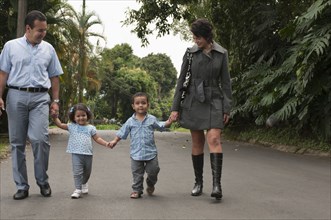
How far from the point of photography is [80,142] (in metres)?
5.98

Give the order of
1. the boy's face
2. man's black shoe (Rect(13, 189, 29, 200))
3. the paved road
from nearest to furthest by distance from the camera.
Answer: the paved road < man's black shoe (Rect(13, 189, 29, 200)) < the boy's face

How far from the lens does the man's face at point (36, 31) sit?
218 inches

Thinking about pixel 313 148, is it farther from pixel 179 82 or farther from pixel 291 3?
pixel 179 82

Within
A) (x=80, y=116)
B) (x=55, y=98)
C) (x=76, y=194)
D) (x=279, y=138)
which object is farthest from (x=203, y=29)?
(x=279, y=138)

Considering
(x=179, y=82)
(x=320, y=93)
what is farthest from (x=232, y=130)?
(x=179, y=82)

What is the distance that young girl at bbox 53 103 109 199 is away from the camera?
595cm

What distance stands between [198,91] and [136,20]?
1043 cm

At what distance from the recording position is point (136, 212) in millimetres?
5227

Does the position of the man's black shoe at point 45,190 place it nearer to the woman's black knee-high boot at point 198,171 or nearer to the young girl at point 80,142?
the young girl at point 80,142

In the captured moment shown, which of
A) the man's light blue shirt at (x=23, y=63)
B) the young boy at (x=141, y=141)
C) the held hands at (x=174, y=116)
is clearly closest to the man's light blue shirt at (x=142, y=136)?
the young boy at (x=141, y=141)

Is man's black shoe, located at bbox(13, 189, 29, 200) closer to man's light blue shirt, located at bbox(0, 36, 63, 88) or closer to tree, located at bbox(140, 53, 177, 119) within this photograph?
man's light blue shirt, located at bbox(0, 36, 63, 88)

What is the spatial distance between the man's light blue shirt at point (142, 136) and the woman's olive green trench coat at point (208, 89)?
0.41 m

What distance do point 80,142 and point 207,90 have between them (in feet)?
5.15

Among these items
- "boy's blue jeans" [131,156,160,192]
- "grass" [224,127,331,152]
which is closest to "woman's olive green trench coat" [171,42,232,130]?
"boy's blue jeans" [131,156,160,192]
